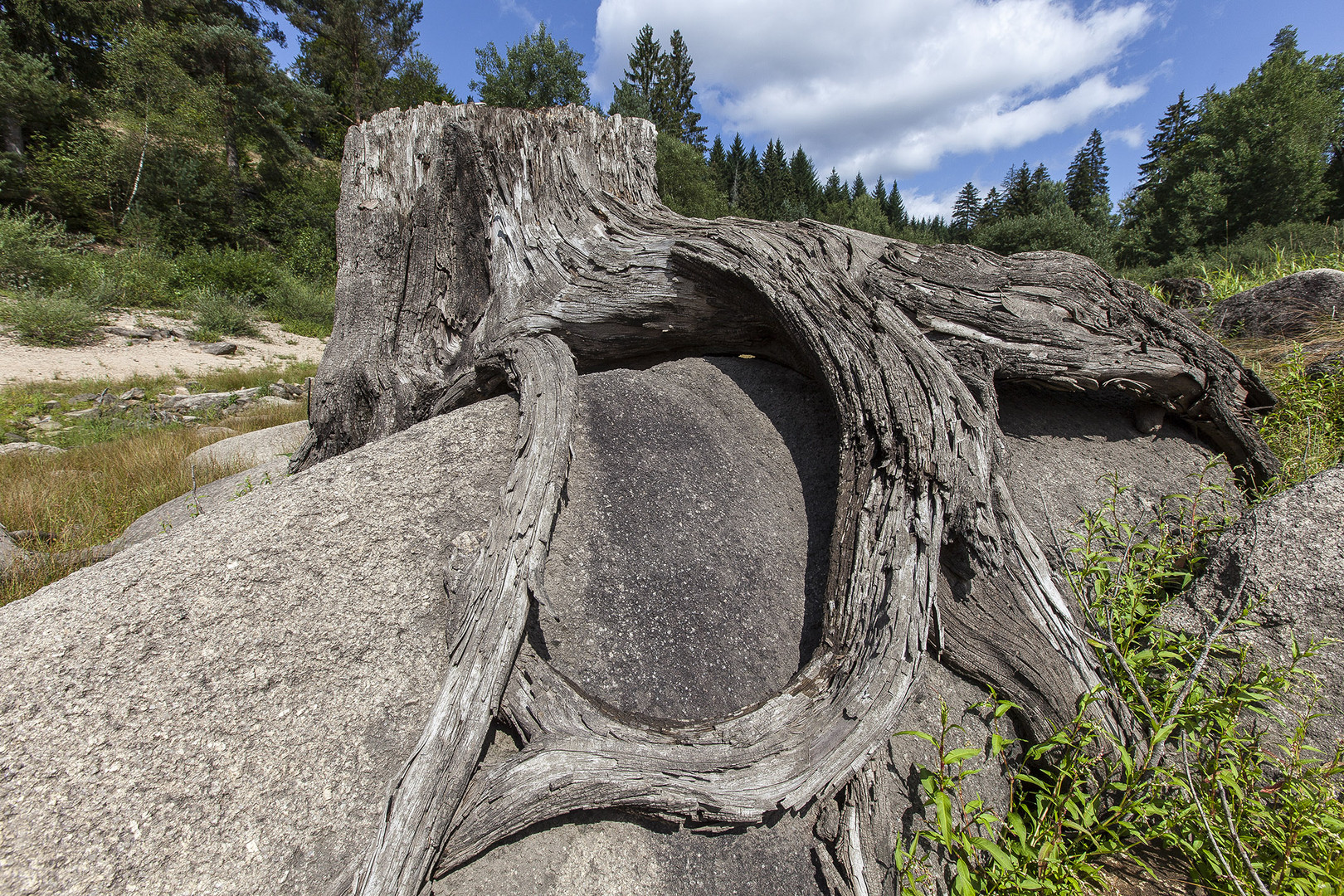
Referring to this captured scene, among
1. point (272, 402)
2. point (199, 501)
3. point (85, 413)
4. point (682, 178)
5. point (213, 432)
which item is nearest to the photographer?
point (199, 501)

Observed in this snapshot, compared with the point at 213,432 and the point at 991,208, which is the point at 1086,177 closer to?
the point at 991,208

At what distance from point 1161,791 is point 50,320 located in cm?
1839

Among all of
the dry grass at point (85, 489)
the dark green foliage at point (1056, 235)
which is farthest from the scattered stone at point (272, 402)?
the dark green foliage at point (1056, 235)

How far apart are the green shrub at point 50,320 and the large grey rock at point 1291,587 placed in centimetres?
1835

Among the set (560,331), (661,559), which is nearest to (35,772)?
(661,559)

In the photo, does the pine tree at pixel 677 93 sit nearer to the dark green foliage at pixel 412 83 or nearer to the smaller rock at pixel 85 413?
the dark green foliage at pixel 412 83

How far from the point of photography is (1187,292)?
605 cm

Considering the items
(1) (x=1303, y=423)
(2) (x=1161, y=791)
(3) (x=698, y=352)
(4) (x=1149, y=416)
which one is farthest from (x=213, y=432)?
(1) (x=1303, y=423)

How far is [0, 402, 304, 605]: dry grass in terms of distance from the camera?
400cm

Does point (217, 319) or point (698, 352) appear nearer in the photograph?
point (698, 352)

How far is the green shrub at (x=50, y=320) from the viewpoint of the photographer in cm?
1178

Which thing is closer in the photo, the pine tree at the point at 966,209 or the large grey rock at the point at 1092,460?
the large grey rock at the point at 1092,460

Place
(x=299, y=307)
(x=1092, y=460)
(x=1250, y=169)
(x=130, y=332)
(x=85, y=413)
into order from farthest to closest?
(x=1250, y=169) → (x=299, y=307) → (x=130, y=332) → (x=85, y=413) → (x=1092, y=460)

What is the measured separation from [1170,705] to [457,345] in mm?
4094
